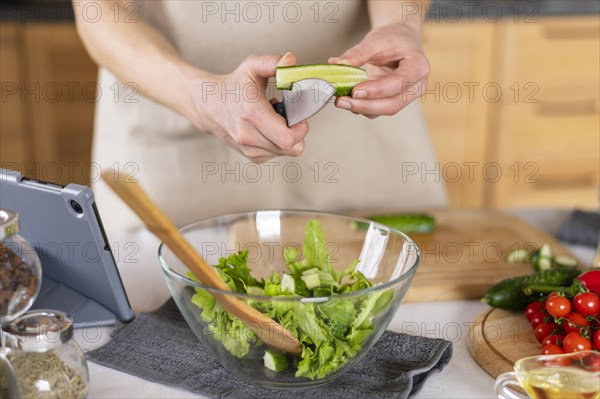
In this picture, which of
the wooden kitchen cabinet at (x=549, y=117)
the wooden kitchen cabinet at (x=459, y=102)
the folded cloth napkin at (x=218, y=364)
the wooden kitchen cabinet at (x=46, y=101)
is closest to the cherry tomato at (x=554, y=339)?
the folded cloth napkin at (x=218, y=364)

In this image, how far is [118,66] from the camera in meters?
1.45

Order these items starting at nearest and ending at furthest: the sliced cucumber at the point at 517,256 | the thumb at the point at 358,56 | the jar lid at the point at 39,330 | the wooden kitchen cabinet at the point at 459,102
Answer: the jar lid at the point at 39,330, the thumb at the point at 358,56, the sliced cucumber at the point at 517,256, the wooden kitchen cabinet at the point at 459,102

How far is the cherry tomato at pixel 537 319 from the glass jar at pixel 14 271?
25.6 inches

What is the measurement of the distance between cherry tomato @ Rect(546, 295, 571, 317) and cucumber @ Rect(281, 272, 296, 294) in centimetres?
34

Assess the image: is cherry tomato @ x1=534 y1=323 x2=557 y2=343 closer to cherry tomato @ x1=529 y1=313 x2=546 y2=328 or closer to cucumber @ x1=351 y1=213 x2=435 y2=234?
cherry tomato @ x1=529 y1=313 x2=546 y2=328

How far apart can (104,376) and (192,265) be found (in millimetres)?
200

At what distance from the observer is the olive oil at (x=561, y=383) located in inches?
32.7

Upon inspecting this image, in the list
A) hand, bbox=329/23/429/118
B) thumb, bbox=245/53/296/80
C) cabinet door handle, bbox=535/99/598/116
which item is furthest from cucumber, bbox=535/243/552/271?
cabinet door handle, bbox=535/99/598/116

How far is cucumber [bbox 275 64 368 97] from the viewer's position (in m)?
1.10

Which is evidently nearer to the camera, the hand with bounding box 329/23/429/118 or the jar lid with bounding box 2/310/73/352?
the jar lid with bounding box 2/310/73/352

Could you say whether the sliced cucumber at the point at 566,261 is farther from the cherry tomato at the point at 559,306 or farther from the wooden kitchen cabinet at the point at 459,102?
the wooden kitchen cabinet at the point at 459,102

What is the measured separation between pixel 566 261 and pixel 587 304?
30cm

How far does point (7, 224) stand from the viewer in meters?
0.84

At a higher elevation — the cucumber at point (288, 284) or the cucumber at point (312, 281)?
the cucumber at point (288, 284)
